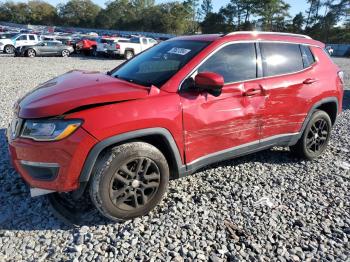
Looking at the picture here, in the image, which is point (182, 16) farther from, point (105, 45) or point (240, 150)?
point (240, 150)

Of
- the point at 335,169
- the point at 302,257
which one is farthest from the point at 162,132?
the point at 335,169

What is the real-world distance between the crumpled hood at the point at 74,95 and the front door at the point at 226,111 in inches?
22.9

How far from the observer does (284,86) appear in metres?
4.19

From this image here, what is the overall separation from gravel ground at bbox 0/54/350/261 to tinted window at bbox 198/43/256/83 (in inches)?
51.5

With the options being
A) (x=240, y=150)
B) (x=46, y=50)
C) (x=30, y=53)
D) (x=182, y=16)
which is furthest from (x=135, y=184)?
(x=182, y=16)

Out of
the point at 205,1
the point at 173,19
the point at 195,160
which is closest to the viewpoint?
the point at 195,160

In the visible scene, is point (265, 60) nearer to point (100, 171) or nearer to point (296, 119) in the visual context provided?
point (296, 119)

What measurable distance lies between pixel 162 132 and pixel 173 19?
85304 millimetres

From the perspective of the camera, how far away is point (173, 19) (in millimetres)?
83875

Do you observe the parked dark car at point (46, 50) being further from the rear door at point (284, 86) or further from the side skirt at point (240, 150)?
the side skirt at point (240, 150)

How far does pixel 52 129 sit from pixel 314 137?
3.75m

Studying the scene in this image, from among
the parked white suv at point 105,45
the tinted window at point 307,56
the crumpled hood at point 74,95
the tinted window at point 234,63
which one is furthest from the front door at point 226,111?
the parked white suv at point 105,45

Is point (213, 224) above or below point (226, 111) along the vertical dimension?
below

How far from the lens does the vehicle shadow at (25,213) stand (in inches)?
126
